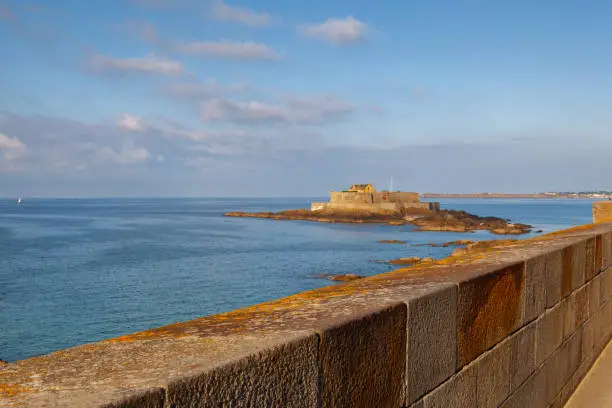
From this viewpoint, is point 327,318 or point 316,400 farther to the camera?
point 327,318

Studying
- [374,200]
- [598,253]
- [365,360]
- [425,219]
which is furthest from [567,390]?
[374,200]

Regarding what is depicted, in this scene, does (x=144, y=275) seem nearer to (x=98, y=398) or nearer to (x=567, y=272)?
(x=567, y=272)

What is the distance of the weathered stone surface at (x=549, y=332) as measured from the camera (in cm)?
367

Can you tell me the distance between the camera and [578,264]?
4.61m

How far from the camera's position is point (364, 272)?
32.7 metres

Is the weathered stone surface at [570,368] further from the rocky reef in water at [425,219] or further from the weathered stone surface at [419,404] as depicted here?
the rocky reef in water at [425,219]

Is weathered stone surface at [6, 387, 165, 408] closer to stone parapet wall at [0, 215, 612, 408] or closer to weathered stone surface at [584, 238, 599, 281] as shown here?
stone parapet wall at [0, 215, 612, 408]

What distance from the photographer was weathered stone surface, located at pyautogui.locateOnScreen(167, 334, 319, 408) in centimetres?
129

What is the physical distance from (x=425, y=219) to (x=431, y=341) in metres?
77.8

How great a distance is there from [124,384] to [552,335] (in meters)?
3.52

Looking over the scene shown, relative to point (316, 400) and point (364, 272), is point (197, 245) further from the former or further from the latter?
point (316, 400)

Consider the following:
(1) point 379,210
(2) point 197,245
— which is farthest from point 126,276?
(1) point 379,210

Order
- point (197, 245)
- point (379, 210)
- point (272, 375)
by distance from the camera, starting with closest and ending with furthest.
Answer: point (272, 375) < point (197, 245) < point (379, 210)

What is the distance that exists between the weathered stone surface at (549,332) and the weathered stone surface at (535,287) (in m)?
0.11
